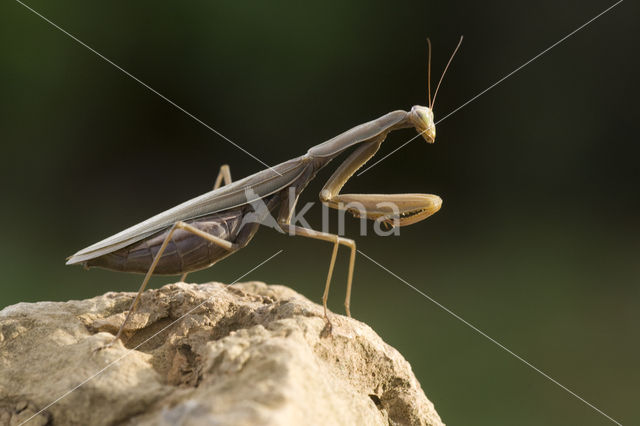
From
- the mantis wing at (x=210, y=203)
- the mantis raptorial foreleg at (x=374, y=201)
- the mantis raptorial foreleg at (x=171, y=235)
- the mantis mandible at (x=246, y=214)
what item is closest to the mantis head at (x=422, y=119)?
the mantis mandible at (x=246, y=214)

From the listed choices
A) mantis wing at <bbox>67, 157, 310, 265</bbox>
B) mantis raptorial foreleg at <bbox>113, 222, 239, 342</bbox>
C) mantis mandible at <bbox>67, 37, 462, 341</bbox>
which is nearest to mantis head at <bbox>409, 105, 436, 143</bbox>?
mantis mandible at <bbox>67, 37, 462, 341</bbox>

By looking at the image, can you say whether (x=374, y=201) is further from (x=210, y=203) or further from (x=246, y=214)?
(x=210, y=203)

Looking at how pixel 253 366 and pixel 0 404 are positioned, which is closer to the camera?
pixel 253 366

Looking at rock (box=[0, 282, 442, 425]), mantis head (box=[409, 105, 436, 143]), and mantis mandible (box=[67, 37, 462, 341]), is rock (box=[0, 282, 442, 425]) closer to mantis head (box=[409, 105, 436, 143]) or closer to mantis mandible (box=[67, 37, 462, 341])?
mantis mandible (box=[67, 37, 462, 341])

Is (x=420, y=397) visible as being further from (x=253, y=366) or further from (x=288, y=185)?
(x=288, y=185)

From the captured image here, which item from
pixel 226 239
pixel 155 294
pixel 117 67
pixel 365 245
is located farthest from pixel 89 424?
pixel 117 67

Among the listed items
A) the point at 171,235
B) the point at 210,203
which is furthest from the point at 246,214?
the point at 171,235
